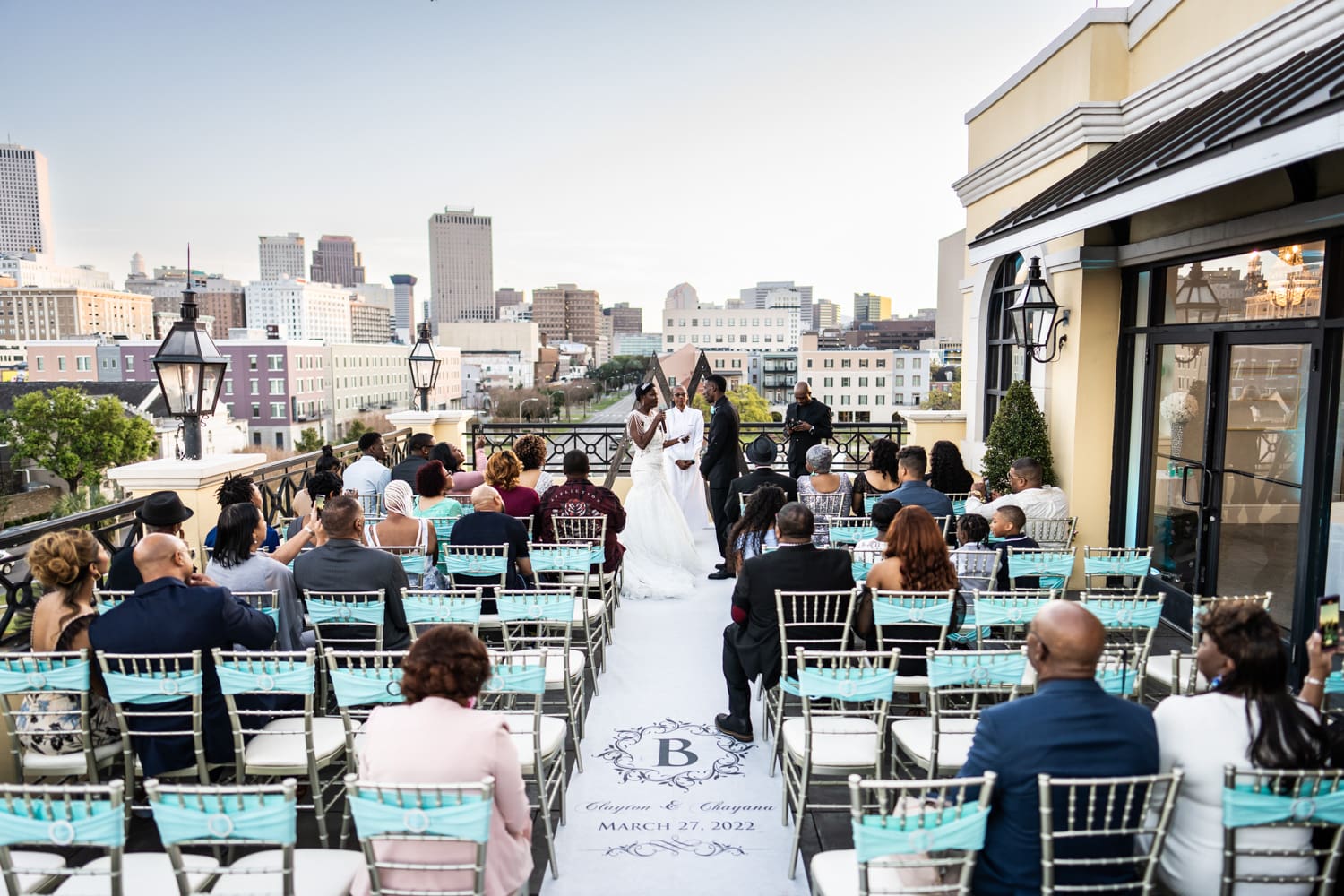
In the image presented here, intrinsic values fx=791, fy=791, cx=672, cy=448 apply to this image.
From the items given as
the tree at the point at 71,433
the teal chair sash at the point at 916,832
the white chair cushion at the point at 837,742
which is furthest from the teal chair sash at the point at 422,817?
the tree at the point at 71,433

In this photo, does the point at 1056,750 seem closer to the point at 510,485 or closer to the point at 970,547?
the point at 970,547

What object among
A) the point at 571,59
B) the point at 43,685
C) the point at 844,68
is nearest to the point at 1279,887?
the point at 43,685

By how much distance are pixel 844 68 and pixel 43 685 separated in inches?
895

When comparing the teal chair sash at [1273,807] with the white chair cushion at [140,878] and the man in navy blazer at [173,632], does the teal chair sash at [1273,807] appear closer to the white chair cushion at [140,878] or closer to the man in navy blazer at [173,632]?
the white chair cushion at [140,878]

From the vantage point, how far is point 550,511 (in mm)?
6387

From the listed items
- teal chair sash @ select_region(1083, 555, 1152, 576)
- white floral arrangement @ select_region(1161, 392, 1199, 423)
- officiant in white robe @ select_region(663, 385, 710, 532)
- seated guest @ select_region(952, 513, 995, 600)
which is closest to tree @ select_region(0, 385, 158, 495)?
officiant in white robe @ select_region(663, 385, 710, 532)

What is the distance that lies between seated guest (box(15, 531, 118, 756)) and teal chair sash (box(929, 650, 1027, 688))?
3531 mm

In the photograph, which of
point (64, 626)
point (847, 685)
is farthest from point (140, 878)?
point (847, 685)

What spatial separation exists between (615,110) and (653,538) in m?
39.4

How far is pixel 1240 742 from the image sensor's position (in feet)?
7.48

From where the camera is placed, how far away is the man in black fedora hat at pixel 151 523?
4.30m

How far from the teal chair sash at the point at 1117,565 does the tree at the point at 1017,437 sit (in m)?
3.00

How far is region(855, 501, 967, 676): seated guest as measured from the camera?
13.7 feet

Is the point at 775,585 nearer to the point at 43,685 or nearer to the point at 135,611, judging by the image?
the point at 135,611
